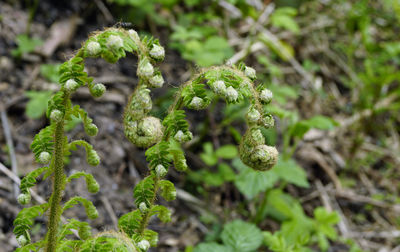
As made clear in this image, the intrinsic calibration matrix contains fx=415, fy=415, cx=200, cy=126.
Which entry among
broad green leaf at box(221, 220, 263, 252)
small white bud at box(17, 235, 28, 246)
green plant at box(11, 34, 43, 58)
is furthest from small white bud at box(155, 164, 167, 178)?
green plant at box(11, 34, 43, 58)

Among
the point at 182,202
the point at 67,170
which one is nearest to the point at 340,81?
the point at 182,202

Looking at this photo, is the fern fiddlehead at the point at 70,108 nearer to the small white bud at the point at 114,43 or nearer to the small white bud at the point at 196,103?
the small white bud at the point at 114,43

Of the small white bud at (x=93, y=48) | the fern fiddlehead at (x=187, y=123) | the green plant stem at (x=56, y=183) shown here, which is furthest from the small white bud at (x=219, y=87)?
the green plant stem at (x=56, y=183)

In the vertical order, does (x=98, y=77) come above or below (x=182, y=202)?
above

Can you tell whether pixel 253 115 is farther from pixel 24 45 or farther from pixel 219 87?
pixel 24 45

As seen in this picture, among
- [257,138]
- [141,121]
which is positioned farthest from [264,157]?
[141,121]

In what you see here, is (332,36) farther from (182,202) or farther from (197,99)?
(197,99)
